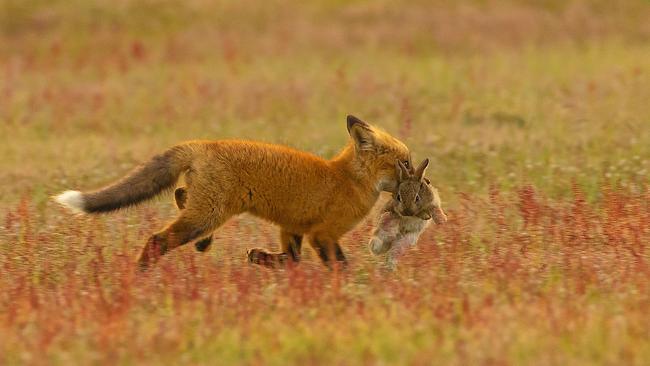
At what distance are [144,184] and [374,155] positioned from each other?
1.89m

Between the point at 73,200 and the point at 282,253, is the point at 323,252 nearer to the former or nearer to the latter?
the point at 282,253

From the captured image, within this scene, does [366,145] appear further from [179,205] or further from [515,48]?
[515,48]

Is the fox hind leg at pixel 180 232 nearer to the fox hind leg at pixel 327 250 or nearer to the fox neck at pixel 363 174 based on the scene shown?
the fox hind leg at pixel 327 250

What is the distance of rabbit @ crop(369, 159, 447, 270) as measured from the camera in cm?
952

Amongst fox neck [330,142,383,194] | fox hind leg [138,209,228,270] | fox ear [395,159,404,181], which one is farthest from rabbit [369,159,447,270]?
fox hind leg [138,209,228,270]

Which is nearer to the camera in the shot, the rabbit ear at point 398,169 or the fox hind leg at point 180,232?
the fox hind leg at point 180,232

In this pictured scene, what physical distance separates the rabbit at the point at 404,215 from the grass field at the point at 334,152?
0.22m

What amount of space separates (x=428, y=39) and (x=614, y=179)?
39.3 feet

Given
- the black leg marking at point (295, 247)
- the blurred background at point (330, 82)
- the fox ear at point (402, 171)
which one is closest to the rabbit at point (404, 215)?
the fox ear at point (402, 171)

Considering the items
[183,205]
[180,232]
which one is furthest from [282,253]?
[180,232]

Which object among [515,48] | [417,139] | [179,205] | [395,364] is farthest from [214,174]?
[515,48]

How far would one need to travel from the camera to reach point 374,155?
9.82m

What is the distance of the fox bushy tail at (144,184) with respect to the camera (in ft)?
30.5

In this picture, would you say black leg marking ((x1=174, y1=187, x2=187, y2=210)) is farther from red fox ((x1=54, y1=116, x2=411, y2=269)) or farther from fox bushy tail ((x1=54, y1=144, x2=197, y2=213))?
fox bushy tail ((x1=54, y1=144, x2=197, y2=213))
